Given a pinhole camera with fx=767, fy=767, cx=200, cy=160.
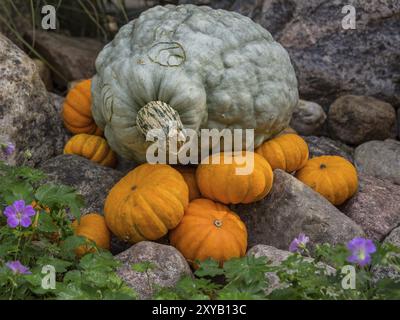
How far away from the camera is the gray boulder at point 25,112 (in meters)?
3.85

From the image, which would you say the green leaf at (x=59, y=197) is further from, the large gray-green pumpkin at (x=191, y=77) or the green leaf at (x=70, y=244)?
the large gray-green pumpkin at (x=191, y=77)

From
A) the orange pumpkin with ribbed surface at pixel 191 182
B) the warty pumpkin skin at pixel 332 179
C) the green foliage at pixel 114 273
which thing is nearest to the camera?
the green foliage at pixel 114 273

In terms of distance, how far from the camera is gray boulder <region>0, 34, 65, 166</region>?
385 cm

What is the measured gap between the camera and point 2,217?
2994 millimetres

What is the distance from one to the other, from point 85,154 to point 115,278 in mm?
1414

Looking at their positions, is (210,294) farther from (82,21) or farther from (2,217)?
(82,21)

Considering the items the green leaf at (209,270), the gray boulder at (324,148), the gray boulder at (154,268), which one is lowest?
the gray boulder at (324,148)

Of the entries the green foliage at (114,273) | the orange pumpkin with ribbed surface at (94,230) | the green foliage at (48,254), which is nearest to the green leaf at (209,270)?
the green foliage at (114,273)

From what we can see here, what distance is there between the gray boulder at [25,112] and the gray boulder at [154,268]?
1062 mm

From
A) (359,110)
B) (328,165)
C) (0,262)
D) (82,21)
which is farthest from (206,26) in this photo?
(82,21)

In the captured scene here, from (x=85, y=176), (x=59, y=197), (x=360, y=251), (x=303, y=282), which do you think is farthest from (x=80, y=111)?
(x=360, y=251)

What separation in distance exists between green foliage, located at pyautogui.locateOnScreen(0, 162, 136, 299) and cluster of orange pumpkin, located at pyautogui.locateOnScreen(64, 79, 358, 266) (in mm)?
231

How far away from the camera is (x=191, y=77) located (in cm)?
341

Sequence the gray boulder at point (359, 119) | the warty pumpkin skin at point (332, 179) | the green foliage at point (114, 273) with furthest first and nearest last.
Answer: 1. the gray boulder at point (359, 119)
2. the warty pumpkin skin at point (332, 179)
3. the green foliage at point (114, 273)
